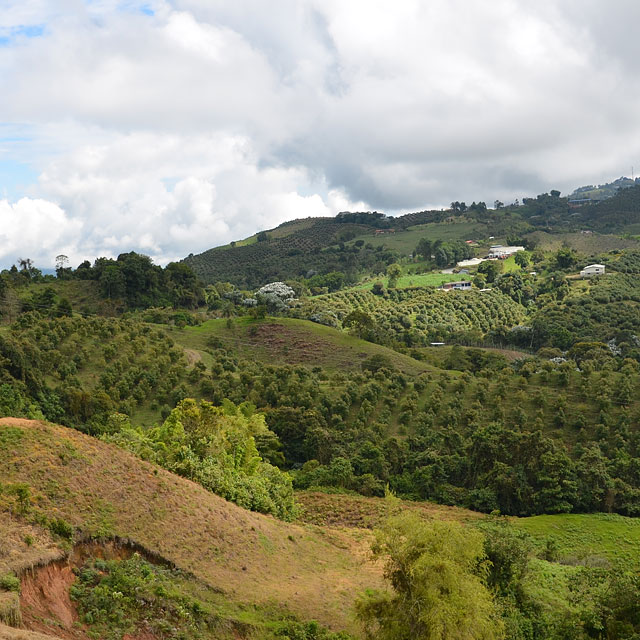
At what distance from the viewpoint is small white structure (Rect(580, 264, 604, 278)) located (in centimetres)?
11494

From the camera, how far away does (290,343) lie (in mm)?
73125

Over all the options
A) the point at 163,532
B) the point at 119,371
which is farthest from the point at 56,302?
the point at 163,532

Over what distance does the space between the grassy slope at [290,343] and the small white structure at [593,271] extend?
2363 inches

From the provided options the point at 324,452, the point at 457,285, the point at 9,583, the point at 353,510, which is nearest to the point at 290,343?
the point at 324,452

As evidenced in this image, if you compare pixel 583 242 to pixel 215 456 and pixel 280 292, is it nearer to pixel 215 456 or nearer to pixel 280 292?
pixel 280 292

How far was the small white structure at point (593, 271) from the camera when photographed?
377 feet

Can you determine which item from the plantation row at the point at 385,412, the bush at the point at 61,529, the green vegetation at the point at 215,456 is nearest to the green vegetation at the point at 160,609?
the bush at the point at 61,529

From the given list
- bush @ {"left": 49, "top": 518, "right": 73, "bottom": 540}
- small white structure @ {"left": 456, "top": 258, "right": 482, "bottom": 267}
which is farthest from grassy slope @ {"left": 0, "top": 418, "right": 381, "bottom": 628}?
small white structure @ {"left": 456, "top": 258, "right": 482, "bottom": 267}

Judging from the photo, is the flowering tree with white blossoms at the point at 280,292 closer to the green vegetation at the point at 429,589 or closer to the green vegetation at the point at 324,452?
the green vegetation at the point at 324,452

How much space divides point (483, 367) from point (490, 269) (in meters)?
59.9

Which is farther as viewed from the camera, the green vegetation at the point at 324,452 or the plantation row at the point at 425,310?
the plantation row at the point at 425,310

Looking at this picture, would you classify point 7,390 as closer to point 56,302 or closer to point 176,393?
point 176,393

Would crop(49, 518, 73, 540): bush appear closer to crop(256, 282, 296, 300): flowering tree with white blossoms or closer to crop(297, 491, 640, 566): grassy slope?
crop(297, 491, 640, 566): grassy slope

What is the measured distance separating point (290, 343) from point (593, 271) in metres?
69.0
